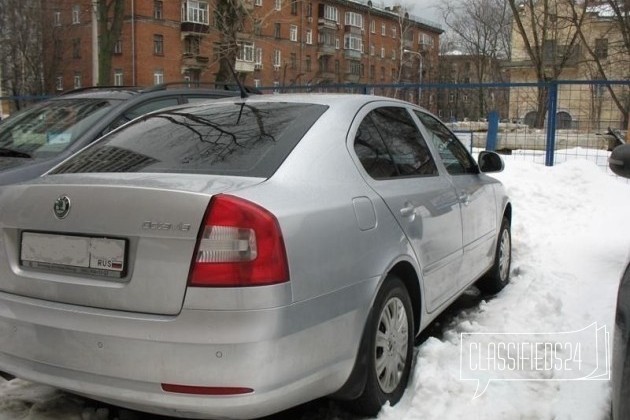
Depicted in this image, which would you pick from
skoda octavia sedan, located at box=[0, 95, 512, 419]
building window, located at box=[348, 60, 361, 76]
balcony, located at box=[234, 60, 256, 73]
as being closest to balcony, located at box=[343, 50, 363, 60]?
building window, located at box=[348, 60, 361, 76]

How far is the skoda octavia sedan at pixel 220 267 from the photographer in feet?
7.27

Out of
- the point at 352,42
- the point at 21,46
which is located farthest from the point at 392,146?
the point at 352,42

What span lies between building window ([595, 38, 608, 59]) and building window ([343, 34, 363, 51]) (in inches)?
1499

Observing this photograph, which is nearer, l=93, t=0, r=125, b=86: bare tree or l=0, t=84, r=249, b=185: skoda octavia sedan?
l=0, t=84, r=249, b=185: skoda octavia sedan

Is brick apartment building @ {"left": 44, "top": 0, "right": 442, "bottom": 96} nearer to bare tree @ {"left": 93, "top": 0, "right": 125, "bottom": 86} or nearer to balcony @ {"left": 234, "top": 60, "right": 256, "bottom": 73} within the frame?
balcony @ {"left": 234, "top": 60, "right": 256, "bottom": 73}

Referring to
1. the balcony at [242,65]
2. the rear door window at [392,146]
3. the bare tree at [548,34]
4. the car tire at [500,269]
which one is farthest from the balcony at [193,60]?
the rear door window at [392,146]

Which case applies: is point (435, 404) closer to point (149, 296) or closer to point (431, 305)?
point (431, 305)

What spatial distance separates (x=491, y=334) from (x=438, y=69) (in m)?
54.8

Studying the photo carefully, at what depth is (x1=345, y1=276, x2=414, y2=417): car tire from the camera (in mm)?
2766

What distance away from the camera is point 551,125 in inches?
394

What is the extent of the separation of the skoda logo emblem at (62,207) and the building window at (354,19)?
66.5 meters

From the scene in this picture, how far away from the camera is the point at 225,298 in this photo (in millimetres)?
2197

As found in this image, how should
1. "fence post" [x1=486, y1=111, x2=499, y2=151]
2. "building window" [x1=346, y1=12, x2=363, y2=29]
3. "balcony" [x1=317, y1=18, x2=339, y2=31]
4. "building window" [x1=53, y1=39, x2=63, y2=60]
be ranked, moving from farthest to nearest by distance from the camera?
"building window" [x1=346, y1=12, x2=363, y2=29]
"balcony" [x1=317, y1=18, x2=339, y2=31]
"building window" [x1=53, y1=39, x2=63, y2=60]
"fence post" [x1=486, y1=111, x2=499, y2=151]

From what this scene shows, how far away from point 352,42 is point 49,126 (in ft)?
207
